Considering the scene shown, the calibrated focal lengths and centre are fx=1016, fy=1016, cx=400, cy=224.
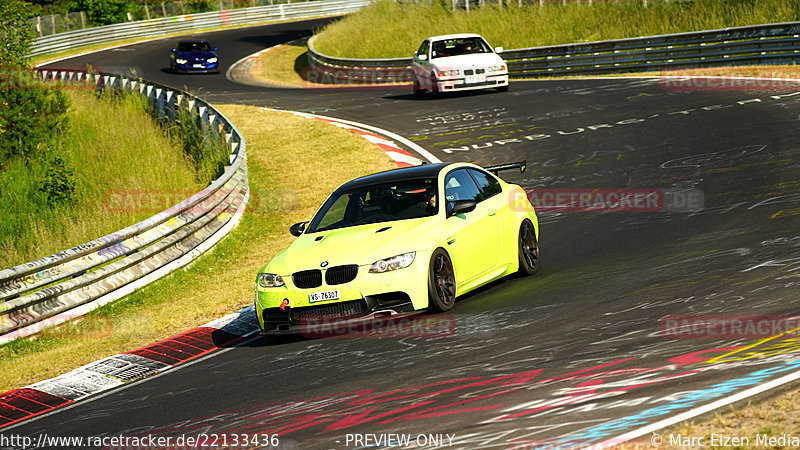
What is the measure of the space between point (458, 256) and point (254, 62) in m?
40.9

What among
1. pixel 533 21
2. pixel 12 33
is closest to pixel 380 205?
pixel 12 33

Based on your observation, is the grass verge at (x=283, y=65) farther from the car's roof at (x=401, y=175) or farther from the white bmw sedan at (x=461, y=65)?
the car's roof at (x=401, y=175)

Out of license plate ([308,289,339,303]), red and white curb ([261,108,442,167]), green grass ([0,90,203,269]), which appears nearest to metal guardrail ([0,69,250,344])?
green grass ([0,90,203,269])

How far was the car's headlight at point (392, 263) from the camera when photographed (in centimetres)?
943

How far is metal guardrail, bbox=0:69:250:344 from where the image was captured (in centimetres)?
1160

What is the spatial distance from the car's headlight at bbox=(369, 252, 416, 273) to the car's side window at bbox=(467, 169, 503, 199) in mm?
1987

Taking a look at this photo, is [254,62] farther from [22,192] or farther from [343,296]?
[343,296]

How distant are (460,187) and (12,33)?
57.0 feet

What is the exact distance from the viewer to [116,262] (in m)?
13.1

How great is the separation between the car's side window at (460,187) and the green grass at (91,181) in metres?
7.38

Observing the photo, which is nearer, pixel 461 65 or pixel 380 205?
pixel 380 205

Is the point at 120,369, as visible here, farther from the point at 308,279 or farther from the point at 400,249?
the point at 400,249

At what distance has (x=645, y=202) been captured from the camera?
48.3 ft

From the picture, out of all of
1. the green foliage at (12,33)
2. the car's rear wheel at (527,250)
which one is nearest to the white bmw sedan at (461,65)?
the green foliage at (12,33)
